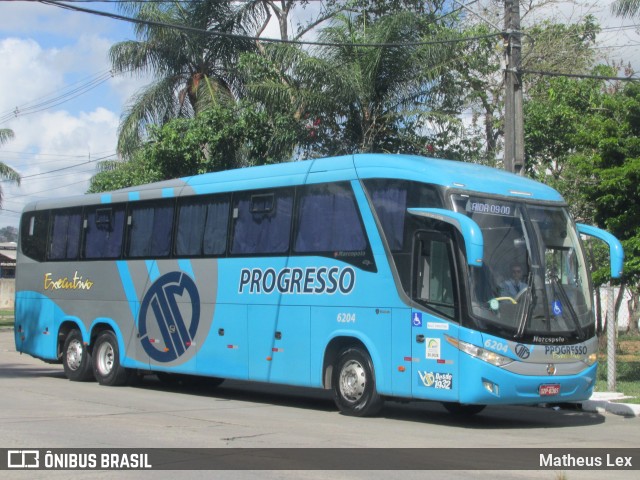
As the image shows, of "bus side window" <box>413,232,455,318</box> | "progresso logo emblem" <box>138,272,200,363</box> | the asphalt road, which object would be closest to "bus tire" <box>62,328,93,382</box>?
the asphalt road

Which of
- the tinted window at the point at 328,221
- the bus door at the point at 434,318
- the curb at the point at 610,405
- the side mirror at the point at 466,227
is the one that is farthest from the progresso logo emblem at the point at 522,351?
the curb at the point at 610,405

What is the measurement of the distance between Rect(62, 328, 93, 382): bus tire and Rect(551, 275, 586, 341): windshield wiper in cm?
1018

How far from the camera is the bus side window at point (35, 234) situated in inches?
791

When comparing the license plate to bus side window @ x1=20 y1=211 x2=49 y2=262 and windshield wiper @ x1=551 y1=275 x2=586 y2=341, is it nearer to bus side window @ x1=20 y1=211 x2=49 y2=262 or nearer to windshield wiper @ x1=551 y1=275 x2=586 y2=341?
windshield wiper @ x1=551 y1=275 x2=586 y2=341

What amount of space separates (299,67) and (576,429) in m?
12.7

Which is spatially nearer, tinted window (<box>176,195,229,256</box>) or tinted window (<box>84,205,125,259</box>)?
tinted window (<box>176,195,229,256</box>)

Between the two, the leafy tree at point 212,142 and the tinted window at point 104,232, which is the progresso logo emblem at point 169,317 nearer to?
the tinted window at point 104,232

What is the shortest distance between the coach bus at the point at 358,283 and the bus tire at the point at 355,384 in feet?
0.08

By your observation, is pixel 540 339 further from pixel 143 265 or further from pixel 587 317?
A: pixel 143 265

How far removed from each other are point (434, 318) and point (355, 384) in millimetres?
1860

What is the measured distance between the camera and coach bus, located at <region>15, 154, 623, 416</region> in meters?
12.2

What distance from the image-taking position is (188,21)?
90.2 ft

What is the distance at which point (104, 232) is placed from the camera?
60.8 ft

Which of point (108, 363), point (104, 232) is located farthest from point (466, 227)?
point (108, 363)
